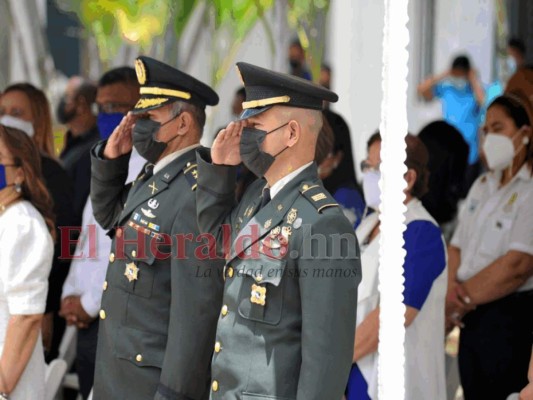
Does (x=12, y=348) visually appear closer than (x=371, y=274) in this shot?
Yes

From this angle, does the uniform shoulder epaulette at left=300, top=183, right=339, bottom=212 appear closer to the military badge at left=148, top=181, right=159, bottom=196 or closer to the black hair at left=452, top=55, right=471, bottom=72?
the military badge at left=148, top=181, right=159, bottom=196

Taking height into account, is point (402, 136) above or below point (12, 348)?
above

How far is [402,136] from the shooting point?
3.00 m

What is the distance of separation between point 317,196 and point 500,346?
1.85 m

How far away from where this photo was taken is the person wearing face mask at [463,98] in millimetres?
7832

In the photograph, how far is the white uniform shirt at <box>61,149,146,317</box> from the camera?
181 inches

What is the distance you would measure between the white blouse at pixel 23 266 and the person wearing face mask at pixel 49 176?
3.62 feet

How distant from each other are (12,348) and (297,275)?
134 cm

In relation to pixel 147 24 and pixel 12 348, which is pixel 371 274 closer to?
pixel 12 348

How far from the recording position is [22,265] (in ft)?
12.4

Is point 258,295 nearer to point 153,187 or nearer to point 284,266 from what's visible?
point 284,266

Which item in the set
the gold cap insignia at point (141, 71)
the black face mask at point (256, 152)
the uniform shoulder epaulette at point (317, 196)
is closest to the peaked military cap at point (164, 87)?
the gold cap insignia at point (141, 71)

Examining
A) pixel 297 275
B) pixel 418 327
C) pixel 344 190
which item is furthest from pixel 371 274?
pixel 297 275

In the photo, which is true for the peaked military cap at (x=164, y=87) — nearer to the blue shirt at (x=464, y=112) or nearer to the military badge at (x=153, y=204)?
the military badge at (x=153, y=204)
